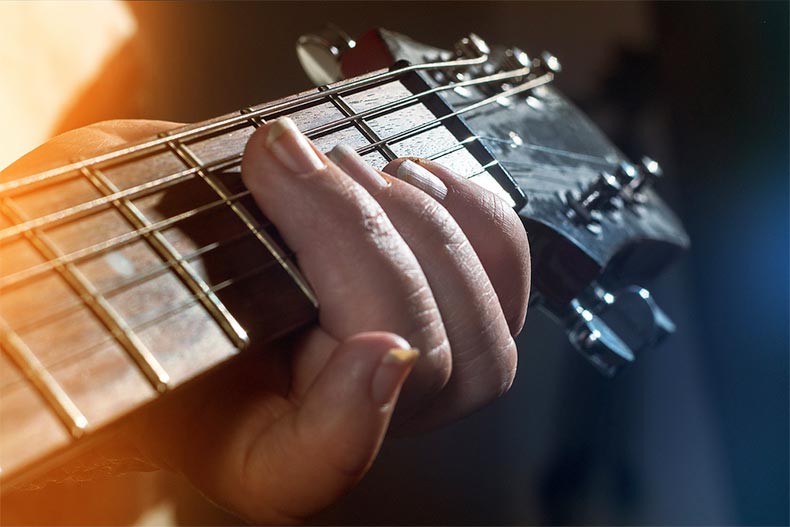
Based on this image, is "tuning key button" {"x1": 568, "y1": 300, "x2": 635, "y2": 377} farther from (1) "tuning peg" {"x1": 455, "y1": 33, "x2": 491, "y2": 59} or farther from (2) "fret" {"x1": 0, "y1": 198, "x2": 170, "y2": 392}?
(2) "fret" {"x1": 0, "y1": 198, "x2": 170, "y2": 392}

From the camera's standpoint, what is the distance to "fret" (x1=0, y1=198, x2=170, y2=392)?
0.33 metres

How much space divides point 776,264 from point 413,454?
767 millimetres

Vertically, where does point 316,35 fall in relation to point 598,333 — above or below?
above

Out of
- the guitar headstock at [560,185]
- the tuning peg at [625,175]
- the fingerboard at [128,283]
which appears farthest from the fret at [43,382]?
the tuning peg at [625,175]

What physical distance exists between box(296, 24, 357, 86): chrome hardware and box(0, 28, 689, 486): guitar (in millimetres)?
51

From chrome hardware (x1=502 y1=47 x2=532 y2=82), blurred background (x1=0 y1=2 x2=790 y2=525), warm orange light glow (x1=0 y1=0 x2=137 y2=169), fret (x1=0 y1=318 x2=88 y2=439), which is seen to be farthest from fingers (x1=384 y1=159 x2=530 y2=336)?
blurred background (x1=0 y1=2 x2=790 y2=525)

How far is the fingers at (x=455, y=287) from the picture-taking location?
43 centimetres

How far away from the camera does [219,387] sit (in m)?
0.43

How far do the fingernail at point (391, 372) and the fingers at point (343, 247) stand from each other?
5 centimetres

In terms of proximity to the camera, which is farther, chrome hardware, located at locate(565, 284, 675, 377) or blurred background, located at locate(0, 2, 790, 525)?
blurred background, located at locate(0, 2, 790, 525)

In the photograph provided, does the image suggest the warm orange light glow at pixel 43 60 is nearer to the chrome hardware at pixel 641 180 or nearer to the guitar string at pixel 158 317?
the guitar string at pixel 158 317

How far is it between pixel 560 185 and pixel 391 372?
0.41 meters

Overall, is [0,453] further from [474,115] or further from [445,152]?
[474,115]

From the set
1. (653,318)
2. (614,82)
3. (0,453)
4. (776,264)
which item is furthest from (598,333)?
(614,82)
